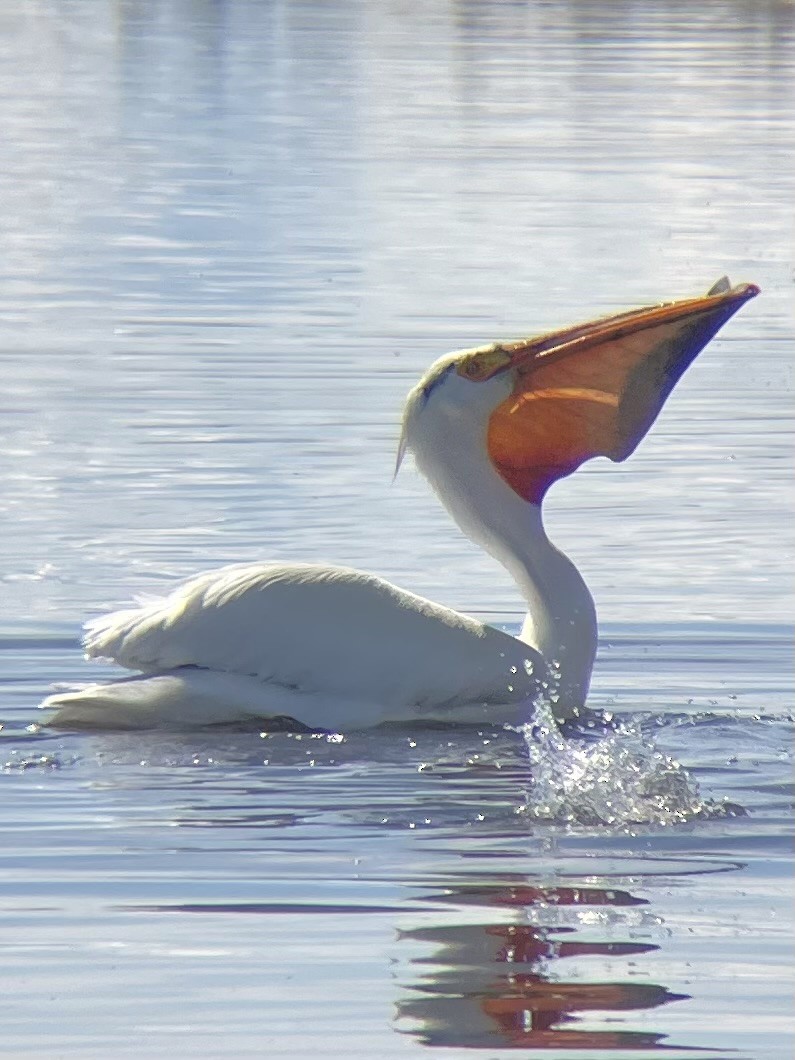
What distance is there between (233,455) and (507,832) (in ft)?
14.0

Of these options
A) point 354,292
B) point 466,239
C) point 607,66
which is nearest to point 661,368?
point 354,292

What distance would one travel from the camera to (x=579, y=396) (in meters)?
Answer: 7.32

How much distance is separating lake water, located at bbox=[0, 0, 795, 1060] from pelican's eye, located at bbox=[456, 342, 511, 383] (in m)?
0.88

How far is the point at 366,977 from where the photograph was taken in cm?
489

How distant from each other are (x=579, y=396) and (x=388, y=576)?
116cm

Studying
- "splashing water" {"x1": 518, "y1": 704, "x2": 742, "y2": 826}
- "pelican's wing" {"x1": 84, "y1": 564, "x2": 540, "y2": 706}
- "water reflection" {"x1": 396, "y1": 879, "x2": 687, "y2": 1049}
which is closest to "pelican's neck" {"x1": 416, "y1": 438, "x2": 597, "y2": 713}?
"pelican's wing" {"x1": 84, "y1": 564, "x2": 540, "y2": 706}

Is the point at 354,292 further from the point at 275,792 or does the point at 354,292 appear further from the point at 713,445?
the point at 275,792

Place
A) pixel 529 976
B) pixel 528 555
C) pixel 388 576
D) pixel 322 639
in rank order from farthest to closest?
pixel 388 576
pixel 528 555
pixel 322 639
pixel 529 976

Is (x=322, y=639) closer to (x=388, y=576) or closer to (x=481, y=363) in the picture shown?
(x=481, y=363)

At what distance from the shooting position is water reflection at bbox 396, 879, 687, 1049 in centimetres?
466

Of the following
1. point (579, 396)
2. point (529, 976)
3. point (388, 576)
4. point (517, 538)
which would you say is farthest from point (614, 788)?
point (388, 576)

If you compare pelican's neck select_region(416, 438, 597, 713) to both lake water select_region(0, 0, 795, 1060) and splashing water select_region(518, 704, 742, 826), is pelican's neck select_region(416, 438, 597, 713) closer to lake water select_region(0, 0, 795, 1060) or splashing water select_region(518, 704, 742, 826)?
lake water select_region(0, 0, 795, 1060)

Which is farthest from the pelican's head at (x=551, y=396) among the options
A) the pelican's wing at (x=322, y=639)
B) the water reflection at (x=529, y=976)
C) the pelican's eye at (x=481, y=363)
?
the water reflection at (x=529, y=976)

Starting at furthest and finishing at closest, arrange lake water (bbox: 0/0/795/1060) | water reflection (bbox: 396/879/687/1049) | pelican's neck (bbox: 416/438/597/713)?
pelican's neck (bbox: 416/438/597/713), lake water (bbox: 0/0/795/1060), water reflection (bbox: 396/879/687/1049)
